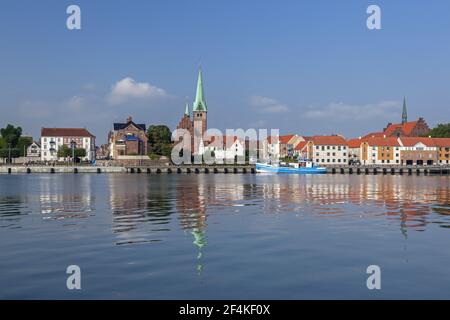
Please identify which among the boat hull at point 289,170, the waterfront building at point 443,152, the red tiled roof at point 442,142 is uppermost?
the red tiled roof at point 442,142

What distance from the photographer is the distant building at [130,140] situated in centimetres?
18438

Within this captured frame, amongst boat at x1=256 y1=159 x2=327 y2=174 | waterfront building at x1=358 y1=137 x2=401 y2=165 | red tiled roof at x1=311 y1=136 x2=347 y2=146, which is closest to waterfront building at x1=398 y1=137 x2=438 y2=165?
waterfront building at x1=358 y1=137 x2=401 y2=165

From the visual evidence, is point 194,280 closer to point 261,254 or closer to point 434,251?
point 261,254

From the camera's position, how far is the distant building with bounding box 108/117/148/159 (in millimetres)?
184375

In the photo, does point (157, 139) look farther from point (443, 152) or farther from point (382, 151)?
point (443, 152)

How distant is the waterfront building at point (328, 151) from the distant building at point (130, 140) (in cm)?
6031

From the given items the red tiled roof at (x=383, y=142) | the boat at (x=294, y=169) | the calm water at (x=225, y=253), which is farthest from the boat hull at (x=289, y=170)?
the calm water at (x=225, y=253)

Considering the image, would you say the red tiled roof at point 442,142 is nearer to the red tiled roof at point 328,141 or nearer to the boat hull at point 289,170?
the red tiled roof at point 328,141

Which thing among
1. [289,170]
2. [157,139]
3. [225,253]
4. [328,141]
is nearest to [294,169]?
[289,170]

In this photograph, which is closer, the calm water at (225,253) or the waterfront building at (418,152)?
the calm water at (225,253)

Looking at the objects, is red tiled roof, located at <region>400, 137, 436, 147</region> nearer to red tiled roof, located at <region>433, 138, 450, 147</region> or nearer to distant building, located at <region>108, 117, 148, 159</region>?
red tiled roof, located at <region>433, 138, 450, 147</region>
